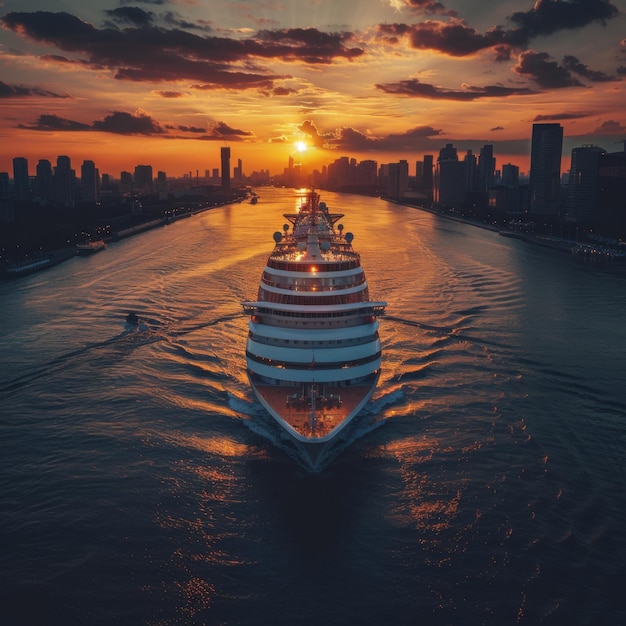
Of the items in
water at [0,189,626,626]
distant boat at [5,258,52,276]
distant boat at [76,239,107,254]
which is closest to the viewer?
water at [0,189,626,626]

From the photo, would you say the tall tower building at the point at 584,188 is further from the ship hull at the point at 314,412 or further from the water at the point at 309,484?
the ship hull at the point at 314,412

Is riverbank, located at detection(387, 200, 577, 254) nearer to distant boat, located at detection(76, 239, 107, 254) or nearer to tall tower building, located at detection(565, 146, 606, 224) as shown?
tall tower building, located at detection(565, 146, 606, 224)

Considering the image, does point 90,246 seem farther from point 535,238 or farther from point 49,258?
point 535,238

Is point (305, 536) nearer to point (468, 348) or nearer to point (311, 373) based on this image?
point (311, 373)

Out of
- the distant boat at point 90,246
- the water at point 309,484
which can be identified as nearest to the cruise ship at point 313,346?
the water at point 309,484

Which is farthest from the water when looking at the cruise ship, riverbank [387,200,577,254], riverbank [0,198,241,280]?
riverbank [387,200,577,254]
